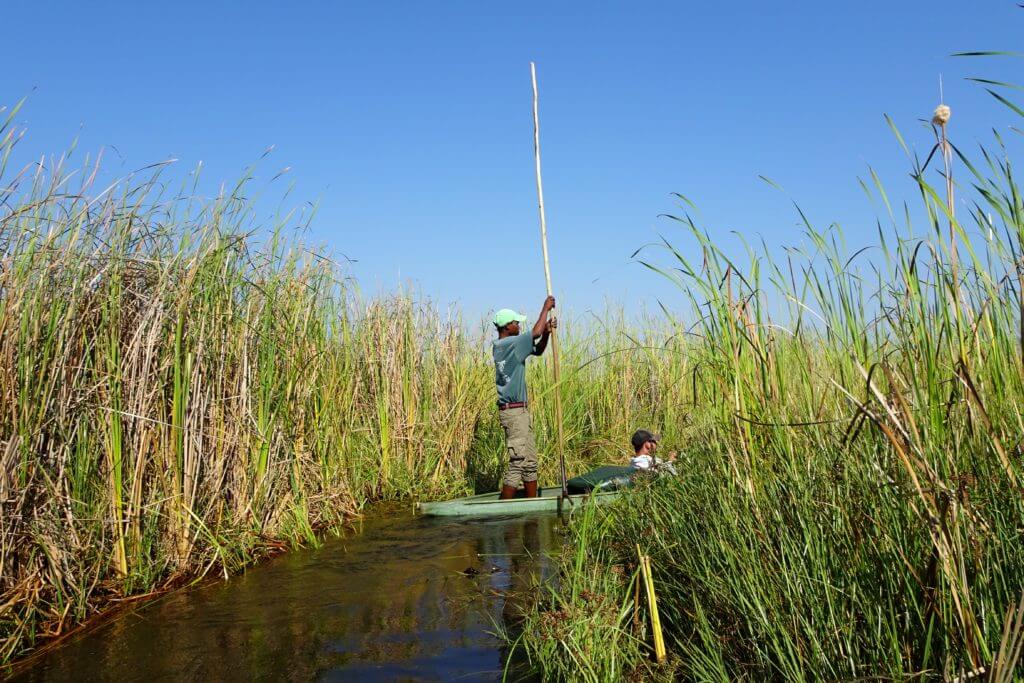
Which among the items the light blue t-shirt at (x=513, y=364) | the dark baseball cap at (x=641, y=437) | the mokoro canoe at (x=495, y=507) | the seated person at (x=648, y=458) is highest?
the light blue t-shirt at (x=513, y=364)

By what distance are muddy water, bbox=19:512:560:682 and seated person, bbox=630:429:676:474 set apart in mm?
758

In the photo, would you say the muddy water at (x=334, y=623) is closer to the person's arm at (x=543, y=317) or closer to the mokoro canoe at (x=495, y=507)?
the mokoro canoe at (x=495, y=507)

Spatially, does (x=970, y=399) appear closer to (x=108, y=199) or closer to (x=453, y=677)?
(x=453, y=677)

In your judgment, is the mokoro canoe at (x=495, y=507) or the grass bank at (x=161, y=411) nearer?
the grass bank at (x=161, y=411)

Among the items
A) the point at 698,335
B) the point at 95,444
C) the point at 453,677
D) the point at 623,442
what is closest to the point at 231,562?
the point at 95,444

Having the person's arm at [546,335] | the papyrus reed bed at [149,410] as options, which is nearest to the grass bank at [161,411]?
the papyrus reed bed at [149,410]

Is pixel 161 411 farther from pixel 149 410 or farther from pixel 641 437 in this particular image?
pixel 641 437

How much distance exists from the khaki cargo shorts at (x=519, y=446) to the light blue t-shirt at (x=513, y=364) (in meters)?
0.14

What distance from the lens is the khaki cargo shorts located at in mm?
7840

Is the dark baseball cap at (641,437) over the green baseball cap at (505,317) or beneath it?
beneath

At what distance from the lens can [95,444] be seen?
4672mm

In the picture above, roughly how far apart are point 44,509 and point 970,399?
13.8 feet

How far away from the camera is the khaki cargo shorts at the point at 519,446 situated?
7.84 meters

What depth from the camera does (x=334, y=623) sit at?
15.4ft
